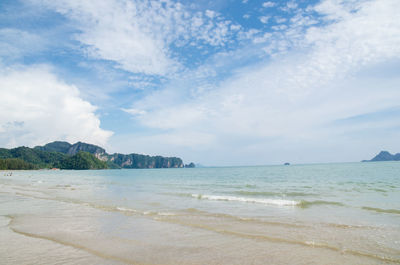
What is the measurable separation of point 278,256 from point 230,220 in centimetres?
533

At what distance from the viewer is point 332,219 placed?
480 inches

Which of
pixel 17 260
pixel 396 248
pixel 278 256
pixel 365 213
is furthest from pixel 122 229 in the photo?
pixel 365 213

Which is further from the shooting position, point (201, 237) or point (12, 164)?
point (12, 164)

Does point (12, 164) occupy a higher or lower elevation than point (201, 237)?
lower

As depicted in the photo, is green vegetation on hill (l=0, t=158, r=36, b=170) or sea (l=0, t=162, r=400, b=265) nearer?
sea (l=0, t=162, r=400, b=265)

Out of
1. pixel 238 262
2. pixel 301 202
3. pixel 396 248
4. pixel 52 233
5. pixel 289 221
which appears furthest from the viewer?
pixel 301 202

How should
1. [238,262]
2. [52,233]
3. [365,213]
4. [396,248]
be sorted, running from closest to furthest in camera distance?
[238,262]
[396,248]
[52,233]
[365,213]

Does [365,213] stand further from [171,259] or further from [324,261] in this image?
[171,259]

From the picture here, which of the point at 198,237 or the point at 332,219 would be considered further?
the point at 332,219

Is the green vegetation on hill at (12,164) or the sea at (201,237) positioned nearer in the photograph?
the sea at (201,237)

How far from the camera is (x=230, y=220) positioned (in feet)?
40.3

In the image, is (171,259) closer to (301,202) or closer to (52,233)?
(52,233)

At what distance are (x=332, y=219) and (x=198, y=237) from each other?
290 inches

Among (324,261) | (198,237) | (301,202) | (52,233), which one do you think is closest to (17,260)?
(52,233)
